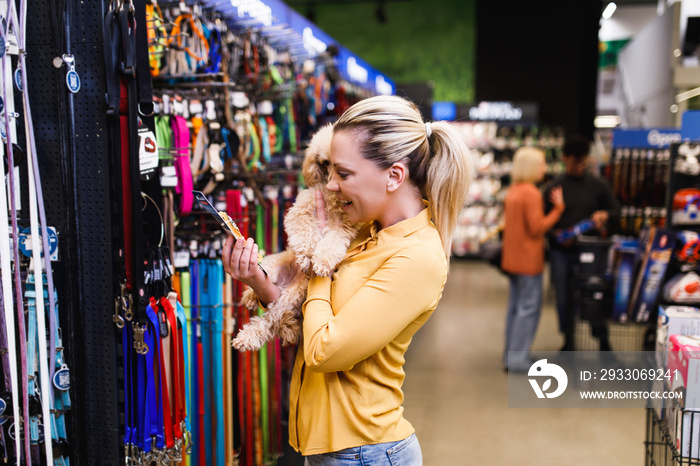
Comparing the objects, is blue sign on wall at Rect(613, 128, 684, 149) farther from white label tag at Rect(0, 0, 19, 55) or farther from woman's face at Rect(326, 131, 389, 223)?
white label tag at Rect(0, 0, 19, 55)

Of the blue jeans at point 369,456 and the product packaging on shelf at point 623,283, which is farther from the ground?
the blue jeans at point 369,456

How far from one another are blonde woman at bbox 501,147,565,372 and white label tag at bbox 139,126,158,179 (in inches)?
139

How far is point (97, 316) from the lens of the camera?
5.91 feet

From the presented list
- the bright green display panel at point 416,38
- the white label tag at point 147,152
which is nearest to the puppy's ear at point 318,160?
the white label tag at point 147,152

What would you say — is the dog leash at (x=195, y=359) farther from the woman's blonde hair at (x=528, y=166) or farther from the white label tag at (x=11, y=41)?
the woman's blonde hair at (x=528, y=166)

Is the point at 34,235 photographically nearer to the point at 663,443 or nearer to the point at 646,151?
the point at 663,443

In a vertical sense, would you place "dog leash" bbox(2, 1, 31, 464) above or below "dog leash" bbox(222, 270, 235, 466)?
above

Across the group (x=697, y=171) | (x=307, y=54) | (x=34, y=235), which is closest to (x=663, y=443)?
(x=697, y=171)

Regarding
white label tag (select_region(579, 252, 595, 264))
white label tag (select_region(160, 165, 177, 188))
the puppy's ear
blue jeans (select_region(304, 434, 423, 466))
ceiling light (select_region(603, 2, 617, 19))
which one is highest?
ceiling light (select_region(603, 2, 617, 19))

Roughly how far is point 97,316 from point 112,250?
0.72 feet

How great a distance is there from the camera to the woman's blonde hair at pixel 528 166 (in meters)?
4.74

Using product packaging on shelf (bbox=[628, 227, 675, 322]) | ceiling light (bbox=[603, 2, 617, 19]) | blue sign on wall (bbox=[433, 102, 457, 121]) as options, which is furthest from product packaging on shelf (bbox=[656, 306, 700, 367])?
ceiling light (bbox=[603, 2, 617, 19])

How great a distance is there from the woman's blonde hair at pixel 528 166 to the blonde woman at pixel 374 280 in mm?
3528

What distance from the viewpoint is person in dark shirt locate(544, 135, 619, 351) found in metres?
4.86
